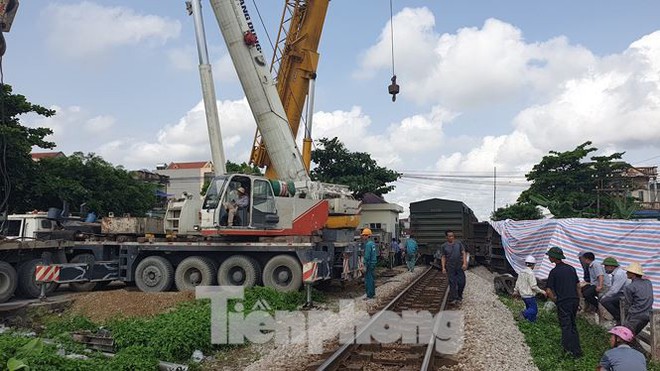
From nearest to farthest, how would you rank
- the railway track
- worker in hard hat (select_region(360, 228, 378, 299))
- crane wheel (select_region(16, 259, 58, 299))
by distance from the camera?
the railway track
crane wheel (select_region(16, 259, 58, 299))
worker in hard hat (select_region(360, 228, 378, 299))

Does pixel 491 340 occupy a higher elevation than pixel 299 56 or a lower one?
lower

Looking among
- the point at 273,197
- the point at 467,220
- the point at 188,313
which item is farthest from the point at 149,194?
the point at 188,313

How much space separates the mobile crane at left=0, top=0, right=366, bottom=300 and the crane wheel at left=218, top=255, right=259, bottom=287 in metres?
0.02

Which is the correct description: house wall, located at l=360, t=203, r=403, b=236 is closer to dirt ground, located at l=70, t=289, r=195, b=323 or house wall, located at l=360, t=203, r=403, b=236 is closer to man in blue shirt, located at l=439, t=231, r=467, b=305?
man in blue shirt, located at l=439, t=231, r=467, b=305

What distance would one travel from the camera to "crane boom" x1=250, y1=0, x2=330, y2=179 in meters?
15.6

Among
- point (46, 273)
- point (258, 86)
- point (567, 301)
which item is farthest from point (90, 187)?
point (567, 301)

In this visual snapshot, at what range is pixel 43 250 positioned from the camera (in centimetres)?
1098

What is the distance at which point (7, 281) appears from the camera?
9.79 m

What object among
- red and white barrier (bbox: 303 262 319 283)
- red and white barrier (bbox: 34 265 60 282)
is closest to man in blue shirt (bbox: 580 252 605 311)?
red and white barrier (bbox: 303 262 319 283)

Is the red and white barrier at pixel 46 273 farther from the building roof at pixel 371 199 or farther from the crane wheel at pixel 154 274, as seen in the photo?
the building roof at pixel 371 199

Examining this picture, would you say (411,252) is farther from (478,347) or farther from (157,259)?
(478,347)

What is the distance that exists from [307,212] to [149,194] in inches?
791

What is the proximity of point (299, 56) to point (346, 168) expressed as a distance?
14769mm

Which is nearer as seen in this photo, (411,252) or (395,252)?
(411,252)
